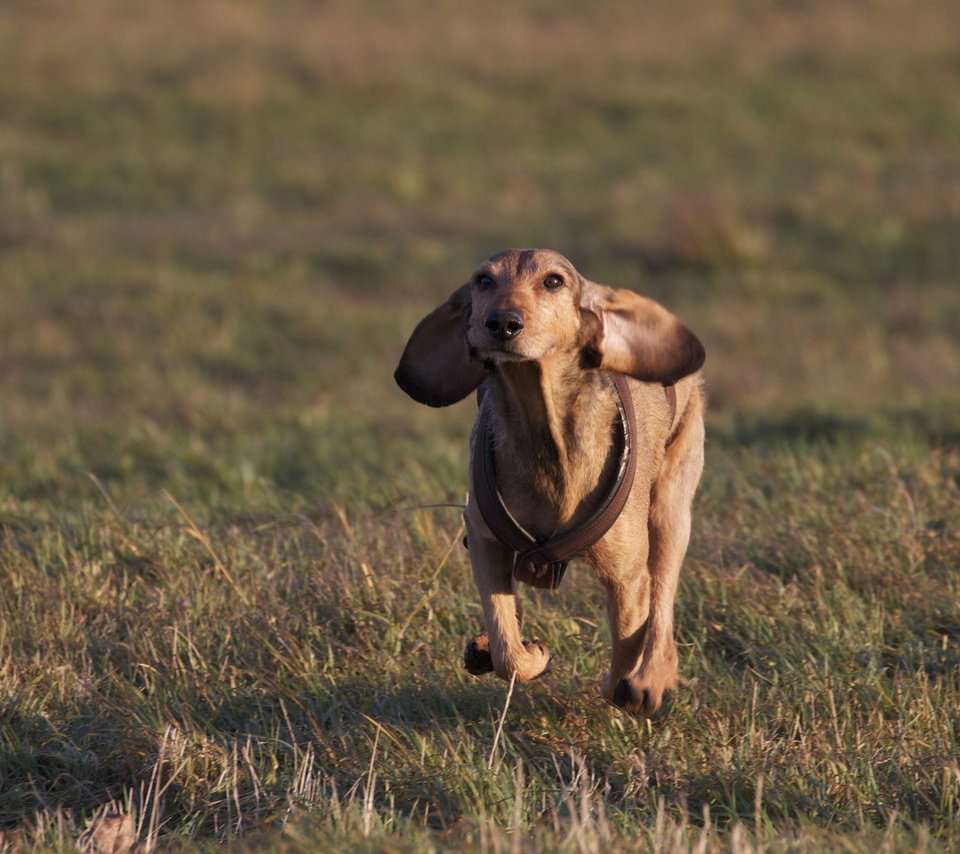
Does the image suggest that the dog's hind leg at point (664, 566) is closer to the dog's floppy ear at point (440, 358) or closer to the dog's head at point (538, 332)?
the dog's head at point (538, 332)

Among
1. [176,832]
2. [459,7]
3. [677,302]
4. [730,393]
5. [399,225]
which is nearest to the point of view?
[176,832]

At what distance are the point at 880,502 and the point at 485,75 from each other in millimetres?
16676

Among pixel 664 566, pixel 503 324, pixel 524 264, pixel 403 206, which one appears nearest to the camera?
pixel 503 324

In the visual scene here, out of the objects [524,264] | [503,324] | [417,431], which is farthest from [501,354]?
[417,431]

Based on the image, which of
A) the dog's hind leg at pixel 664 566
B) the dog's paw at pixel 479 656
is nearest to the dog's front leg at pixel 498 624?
the dog's paw at pixel 479 656

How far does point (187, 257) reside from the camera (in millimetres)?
14445

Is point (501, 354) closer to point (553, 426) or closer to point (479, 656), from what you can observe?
point (553, 426)

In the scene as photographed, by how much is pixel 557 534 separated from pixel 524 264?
752 mm

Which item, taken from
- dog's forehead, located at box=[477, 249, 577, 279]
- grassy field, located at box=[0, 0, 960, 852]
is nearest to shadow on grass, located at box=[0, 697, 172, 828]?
grassy field, located at box=[0, 0, 960, 852]

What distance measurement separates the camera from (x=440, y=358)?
4.34m

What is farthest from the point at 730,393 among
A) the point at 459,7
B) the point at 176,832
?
the point at 459,7

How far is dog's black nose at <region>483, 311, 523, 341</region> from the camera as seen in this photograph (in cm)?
399

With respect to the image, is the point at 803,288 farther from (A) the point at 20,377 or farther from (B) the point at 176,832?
(B) the point at 176,832

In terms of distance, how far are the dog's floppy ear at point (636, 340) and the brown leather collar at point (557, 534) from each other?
16 centimetres
